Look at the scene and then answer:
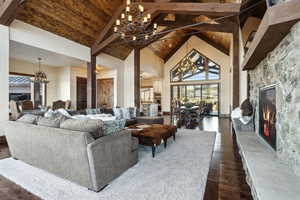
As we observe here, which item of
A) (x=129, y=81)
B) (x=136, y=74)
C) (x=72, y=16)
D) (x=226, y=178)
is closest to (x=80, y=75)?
(x=129, y=81)

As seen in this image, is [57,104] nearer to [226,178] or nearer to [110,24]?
[110,24]

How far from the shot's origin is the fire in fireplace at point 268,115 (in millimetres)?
2331

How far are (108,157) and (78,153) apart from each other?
37 centimetres

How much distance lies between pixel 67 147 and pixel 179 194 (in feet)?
4.93

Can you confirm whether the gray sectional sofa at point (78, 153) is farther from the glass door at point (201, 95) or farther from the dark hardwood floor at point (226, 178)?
the glass door at point (201, 95)

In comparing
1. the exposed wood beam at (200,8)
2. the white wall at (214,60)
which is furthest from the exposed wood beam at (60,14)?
the white wall at (214,60)

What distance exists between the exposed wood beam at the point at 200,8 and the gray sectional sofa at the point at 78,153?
4551 mm

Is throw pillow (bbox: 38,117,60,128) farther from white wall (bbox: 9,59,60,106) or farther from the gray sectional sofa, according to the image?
white wall (bbox: 9,59,60,106)

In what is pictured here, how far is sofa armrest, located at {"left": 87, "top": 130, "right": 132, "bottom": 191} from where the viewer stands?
1.81 meters

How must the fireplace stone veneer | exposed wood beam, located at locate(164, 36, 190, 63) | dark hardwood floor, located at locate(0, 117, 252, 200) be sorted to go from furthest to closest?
1. exposed wood beam, located at locate(164, 36, 190, 63)
2. dark hardwood floor, located at locate(0, 117, 252, 200)
3. the fireplace stone veneer

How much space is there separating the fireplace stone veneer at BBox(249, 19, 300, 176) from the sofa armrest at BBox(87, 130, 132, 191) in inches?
80.6

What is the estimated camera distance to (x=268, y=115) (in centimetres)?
258

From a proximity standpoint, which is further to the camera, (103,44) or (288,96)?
(103,44)

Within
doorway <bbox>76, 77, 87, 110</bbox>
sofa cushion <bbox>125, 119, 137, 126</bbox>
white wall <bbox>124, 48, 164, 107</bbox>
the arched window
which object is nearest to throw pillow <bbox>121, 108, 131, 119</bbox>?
sofa cushion <bbox>125, 119, 137, 126</bbox>
